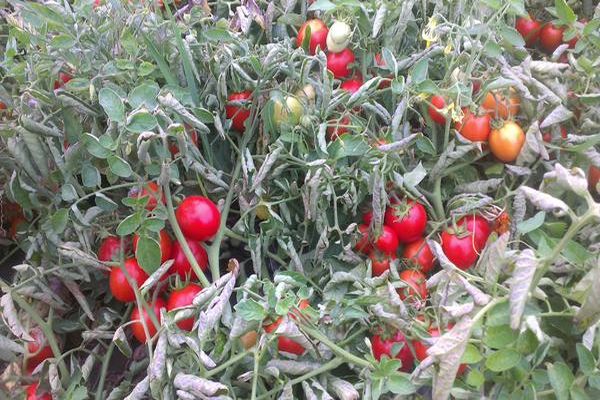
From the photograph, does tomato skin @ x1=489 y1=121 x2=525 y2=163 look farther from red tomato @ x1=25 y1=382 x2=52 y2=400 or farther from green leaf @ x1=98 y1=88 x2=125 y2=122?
red tomato @ x1=25 y1=382 x2=52 y2=400

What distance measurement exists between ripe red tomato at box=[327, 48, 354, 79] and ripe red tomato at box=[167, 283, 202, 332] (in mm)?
465

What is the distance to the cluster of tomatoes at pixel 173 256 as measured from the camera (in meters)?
0.95

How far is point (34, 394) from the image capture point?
97 cm

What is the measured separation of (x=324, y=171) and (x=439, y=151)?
0.23 meters

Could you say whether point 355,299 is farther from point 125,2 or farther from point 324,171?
point 125,2

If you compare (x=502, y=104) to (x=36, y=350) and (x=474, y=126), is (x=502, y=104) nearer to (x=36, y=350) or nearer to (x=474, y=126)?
(x=474, y=126)

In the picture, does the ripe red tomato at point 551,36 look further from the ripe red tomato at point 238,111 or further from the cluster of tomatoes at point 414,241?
the ripe red tomato at point 238,111

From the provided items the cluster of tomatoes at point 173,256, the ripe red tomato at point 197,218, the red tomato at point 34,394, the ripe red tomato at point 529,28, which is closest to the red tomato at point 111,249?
the cluster of tomatoes at point 173,256

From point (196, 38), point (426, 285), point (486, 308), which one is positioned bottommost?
point (426, 285)

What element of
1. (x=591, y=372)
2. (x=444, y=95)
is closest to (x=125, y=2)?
(x=444, y=95)

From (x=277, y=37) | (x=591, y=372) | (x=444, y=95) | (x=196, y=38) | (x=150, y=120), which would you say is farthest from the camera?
(x=277, y=37)

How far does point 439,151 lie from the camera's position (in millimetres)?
1086

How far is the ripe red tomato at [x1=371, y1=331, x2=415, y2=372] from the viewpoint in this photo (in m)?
0.89

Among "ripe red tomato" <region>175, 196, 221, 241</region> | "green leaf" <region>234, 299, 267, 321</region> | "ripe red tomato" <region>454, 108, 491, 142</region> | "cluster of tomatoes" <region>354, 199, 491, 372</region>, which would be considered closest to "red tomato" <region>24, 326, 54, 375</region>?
"ripe red tomato" <region>175, 196, 221, 241</region>
